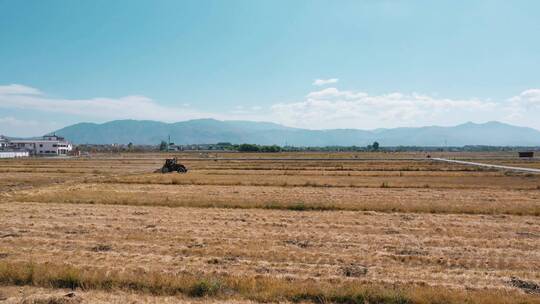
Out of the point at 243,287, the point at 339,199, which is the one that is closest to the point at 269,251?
the point at 243,287

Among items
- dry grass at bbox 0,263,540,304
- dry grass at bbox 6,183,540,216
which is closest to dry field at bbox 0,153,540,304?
dry grass at bbox 0,263,540,304

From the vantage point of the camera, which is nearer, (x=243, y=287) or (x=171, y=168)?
(x=243, y=287)

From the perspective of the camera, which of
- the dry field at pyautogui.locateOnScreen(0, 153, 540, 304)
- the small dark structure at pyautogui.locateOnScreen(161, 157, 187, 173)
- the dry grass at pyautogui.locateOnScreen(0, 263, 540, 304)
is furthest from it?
the small dark structure at pyautogui.locateOnScreen(161, 157, 187, 173)

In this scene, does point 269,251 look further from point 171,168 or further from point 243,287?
point 171,168

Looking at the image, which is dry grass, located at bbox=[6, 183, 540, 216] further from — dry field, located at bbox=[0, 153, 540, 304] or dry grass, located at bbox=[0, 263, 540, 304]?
dry grass, located at bbox=[0, 263, 540, 304]

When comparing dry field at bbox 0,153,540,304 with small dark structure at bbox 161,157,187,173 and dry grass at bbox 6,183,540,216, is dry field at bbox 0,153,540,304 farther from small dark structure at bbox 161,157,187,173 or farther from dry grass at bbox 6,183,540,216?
small dark structure at bbox 161,157,187,173

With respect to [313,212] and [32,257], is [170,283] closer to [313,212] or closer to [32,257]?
[32,257]

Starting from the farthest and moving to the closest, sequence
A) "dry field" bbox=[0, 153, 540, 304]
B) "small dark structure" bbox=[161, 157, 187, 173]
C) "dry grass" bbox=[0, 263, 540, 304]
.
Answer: "small dark structure" bbox=[161, 157, 187, 173]
"dry field" bbox=[0, 153, 540, 304]
"dry grass" bbox=[0, 263, 540, 304]

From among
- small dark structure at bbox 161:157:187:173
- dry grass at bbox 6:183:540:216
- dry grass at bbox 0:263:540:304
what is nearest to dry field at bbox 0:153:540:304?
dry grass at bbox 0:263:540:304

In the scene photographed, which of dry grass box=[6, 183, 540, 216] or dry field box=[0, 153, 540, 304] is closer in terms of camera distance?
dry field box=[0, 153, 540, 304]

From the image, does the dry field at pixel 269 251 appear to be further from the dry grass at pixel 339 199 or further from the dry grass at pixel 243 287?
the dry grass at pixel 339 199

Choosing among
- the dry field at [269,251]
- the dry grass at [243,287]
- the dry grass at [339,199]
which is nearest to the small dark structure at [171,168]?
the dry grass at [339,199]

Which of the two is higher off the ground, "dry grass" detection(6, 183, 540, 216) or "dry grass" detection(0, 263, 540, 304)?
"dry grass" detection(0, 263, 540, 304)

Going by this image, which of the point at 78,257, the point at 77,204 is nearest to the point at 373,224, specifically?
the point at 78,257
